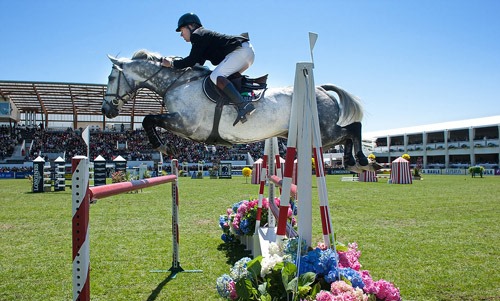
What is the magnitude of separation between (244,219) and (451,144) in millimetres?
39758

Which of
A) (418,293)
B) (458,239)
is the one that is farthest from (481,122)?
(418,293)

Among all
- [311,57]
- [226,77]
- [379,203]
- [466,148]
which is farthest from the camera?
[466,148]

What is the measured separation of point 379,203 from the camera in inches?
402

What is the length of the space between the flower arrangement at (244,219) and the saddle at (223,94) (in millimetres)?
2261

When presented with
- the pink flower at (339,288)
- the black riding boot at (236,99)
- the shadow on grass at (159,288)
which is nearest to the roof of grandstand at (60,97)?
the shadow on grass at (159,288)

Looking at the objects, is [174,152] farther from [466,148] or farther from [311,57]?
[466,148]

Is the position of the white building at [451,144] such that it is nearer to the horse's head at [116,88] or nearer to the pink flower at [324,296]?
the horse's head at [116,88]

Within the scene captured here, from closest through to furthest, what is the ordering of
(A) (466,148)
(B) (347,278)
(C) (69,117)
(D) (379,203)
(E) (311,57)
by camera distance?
(B) (347,278) < (E) (311,57) < (D) (379,203) < (A) (466,148) < (C) (69,117)

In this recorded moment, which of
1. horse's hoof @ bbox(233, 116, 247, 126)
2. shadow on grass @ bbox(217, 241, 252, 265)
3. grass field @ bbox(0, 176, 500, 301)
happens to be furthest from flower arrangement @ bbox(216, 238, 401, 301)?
shadow on grass @ bbox(217, 241, 252, 265)

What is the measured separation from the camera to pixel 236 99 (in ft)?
8.47

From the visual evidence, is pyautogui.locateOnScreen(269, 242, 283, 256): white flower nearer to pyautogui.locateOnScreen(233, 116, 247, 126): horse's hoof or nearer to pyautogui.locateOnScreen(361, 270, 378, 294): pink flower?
pyautogui.locateOnScreen(361, 270, 378, 294): pink flower

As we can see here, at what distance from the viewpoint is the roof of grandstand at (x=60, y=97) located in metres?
26.6

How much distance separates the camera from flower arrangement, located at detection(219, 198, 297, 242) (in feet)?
16.8

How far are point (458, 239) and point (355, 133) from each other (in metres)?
3.87
